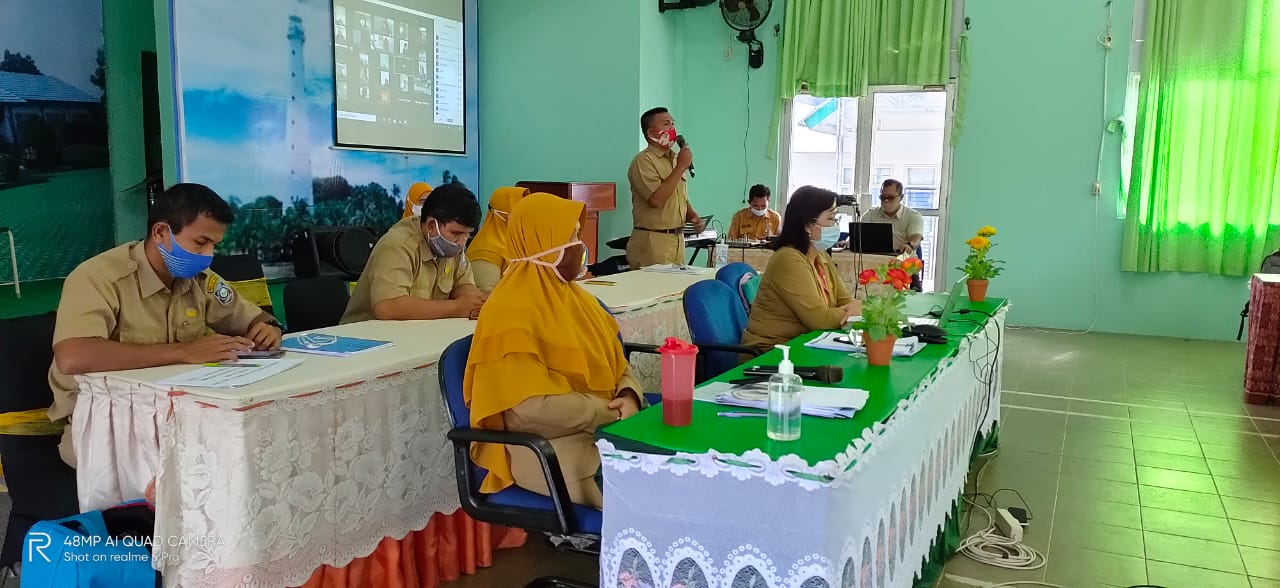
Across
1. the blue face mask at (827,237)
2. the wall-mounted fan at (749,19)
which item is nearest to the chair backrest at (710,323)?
the blue face mask at (827,237)

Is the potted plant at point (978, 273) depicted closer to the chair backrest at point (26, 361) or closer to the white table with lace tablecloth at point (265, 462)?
the white table with lace tablecloth at point (265, 462)

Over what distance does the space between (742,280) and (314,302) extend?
5.82 feet

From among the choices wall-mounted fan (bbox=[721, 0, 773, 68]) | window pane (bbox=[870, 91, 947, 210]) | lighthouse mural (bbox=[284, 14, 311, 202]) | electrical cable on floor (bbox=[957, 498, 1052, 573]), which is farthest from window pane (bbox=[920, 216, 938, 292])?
lighthouse mural (bbox=[284, 14, 311, 202])

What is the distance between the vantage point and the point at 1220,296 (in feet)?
22.4

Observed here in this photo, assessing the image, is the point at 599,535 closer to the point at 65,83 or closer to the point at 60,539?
the point at 60,539

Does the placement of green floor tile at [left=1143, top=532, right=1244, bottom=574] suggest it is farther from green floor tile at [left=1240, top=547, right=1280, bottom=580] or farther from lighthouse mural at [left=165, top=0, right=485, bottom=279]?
lighthouse mural at [left=165, top=0, right=485, bottom=279]

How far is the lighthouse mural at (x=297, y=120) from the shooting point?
564 cm

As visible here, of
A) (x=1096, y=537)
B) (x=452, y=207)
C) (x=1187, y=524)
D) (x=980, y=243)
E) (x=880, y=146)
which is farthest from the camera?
(x=880, y=146)

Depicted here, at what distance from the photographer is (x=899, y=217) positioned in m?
6.91

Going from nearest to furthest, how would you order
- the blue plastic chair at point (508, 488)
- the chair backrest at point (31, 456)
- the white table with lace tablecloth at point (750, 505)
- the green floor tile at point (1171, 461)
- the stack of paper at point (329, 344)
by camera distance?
1. the white table with lace tablecloth at point (750, 505)
2. the blue plastic chair at point (508, 488)
3. the chair backrest at point (31, 456)
4. the stack of paper at point (329, 344)
5. the green floor tile at point (1171, 461)

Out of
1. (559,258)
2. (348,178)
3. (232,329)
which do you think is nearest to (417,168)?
(348,178)

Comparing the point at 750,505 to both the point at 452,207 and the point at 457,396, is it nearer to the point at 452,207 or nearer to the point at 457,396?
the point at 457,396

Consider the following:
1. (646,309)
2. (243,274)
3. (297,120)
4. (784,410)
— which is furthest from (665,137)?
(784,410)

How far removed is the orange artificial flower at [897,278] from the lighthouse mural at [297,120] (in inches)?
174
